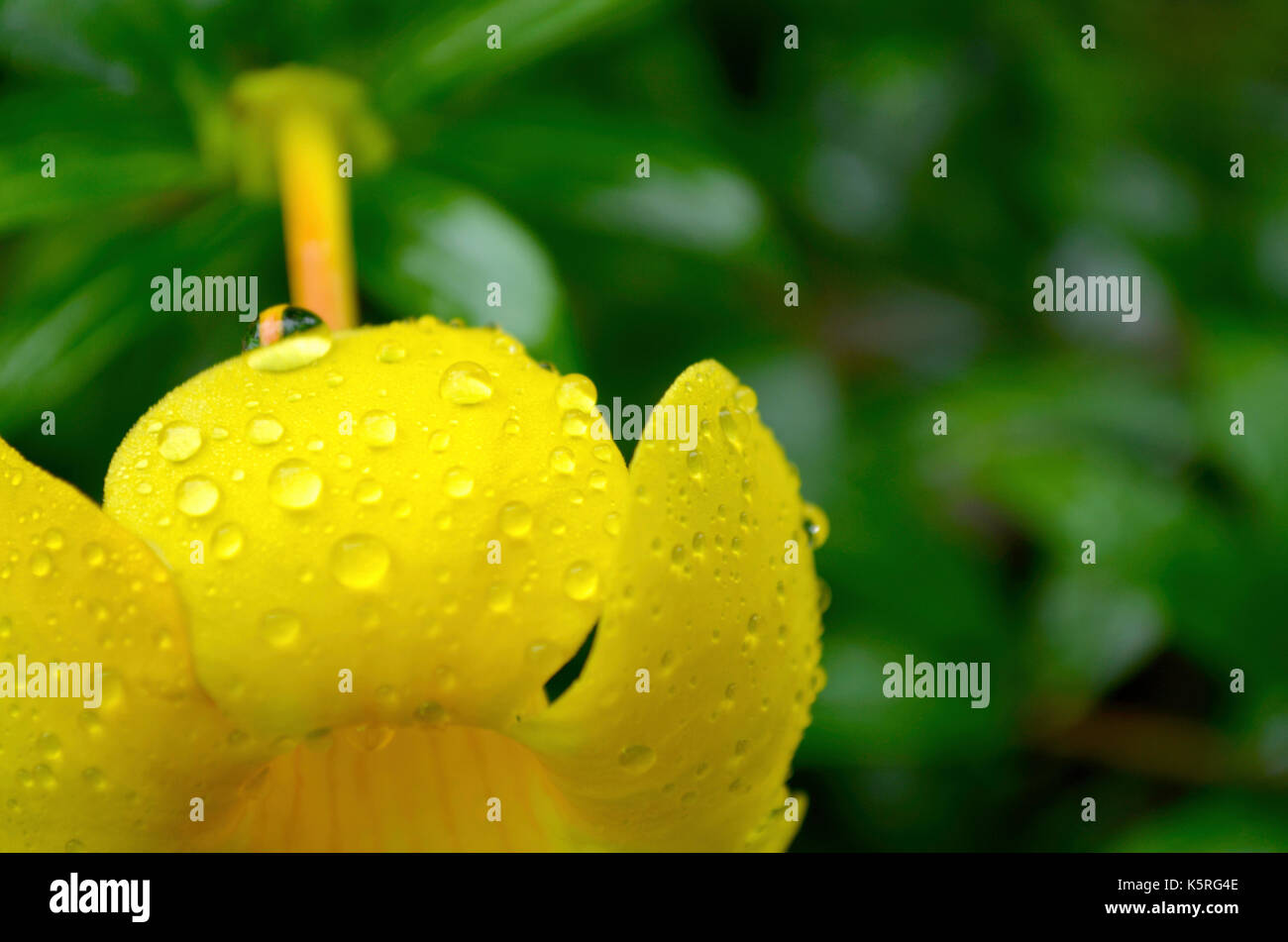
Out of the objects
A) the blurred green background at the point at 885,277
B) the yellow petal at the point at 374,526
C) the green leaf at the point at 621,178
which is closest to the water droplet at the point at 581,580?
the yellow petal at the point at 374,526

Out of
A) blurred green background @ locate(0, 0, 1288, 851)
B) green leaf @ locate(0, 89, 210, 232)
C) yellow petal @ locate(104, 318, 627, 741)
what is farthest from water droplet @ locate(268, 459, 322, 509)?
green leaf @ locate(0, 89, 210, 232)

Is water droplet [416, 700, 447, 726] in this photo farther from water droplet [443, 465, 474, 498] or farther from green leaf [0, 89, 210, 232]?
green leaf [0, 89, 210, 232]

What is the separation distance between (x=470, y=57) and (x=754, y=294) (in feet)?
2.20

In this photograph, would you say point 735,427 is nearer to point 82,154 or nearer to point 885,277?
point 82,154

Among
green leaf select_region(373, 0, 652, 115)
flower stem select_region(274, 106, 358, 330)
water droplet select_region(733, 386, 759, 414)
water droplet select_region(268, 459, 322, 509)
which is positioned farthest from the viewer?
green leaf select_region(373, 0, 652, 115)

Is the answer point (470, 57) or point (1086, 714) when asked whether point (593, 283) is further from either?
point (1086, 714)

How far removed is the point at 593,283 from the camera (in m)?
1.35

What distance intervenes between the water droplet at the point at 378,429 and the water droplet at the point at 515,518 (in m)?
0.06

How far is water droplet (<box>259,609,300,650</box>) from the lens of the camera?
1.67ft

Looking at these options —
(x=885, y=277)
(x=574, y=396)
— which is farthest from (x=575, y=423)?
(x=885, y=277)

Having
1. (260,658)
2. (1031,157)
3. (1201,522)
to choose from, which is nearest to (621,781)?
(260,658)

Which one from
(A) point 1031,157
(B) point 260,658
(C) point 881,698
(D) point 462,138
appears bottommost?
(C) point 881,698

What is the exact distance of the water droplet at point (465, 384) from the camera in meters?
0.55
